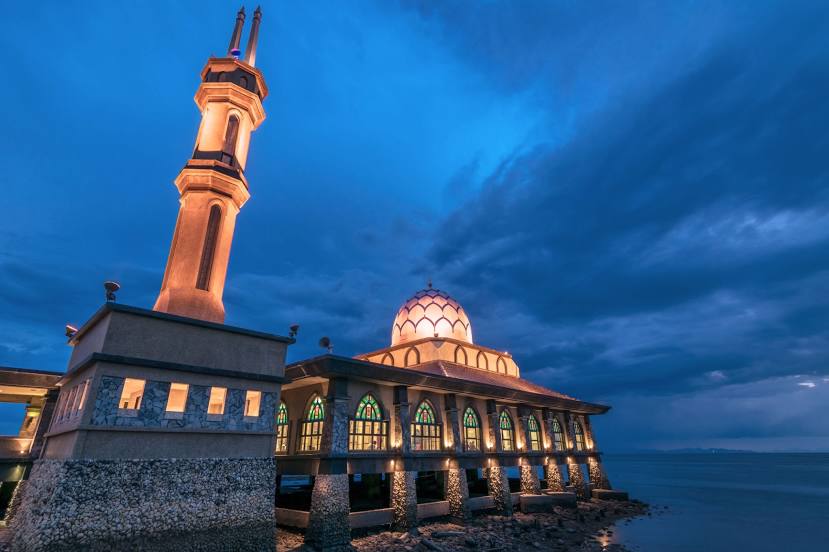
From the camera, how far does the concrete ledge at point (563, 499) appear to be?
30.9m

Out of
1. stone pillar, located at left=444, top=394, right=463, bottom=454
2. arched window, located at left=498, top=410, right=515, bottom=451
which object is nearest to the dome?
arched window, located at left=498, top=410, right=515, bottom=451

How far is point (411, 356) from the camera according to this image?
34.8 meters

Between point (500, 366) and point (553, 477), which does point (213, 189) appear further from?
point (553, 477)

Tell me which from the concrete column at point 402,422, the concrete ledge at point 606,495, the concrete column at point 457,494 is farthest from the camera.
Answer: the concrete ledge at point 606,495

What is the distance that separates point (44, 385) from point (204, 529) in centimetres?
1329

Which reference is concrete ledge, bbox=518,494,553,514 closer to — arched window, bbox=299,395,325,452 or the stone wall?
arched window, bbox=299,395,325,452

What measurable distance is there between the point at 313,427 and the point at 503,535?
11594mm

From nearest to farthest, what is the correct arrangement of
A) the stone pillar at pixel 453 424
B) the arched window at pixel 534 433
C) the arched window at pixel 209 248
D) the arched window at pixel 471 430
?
1. the arched window at pixel 209 248
2. the stone pillar at pixel 453 424
3. the arched window at pixel 471 430
4. the arched window at pixel 534 433

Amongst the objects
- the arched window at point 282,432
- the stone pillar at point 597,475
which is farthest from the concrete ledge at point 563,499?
the arched window at point 282,432

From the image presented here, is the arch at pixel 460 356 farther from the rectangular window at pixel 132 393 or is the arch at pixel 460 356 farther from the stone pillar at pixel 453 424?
the rectangular window at pixel 132 393

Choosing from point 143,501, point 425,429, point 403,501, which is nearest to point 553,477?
point 425,429

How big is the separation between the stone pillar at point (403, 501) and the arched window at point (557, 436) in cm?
1710

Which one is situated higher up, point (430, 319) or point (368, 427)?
point (430, 319)

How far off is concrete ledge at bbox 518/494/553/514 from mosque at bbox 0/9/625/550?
12 cm
